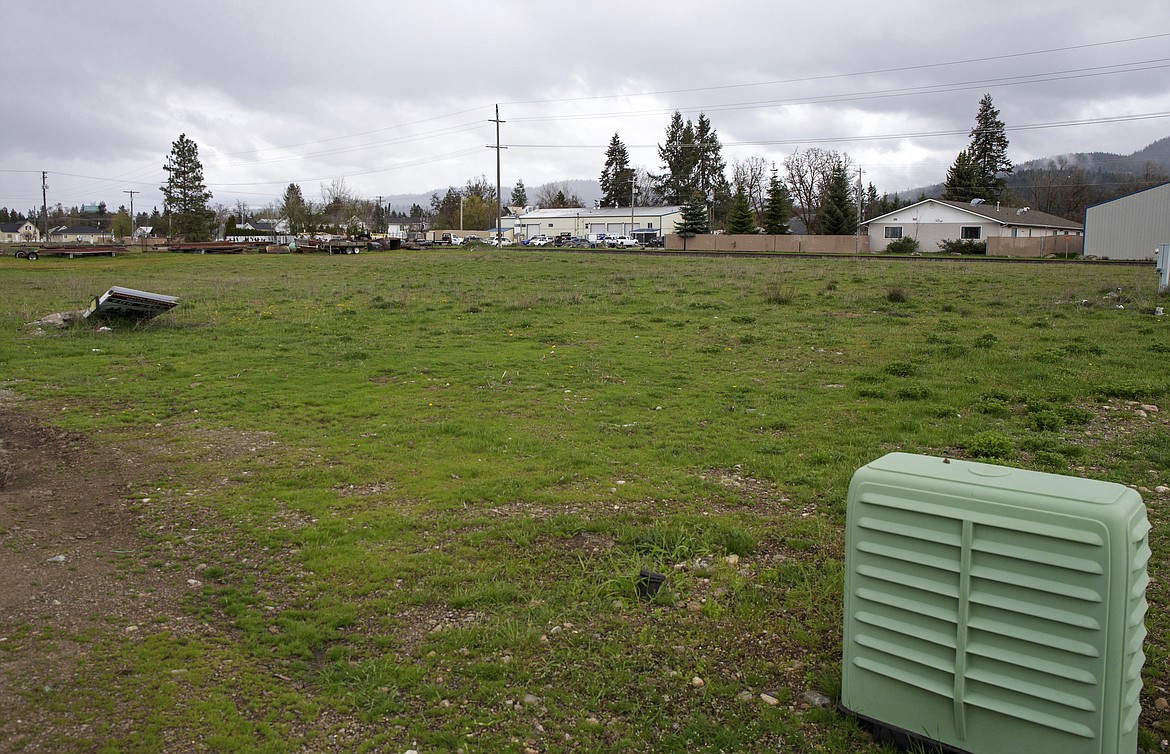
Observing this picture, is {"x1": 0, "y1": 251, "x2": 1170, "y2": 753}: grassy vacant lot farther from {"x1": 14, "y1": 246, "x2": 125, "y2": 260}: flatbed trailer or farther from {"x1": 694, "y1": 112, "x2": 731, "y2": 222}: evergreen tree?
{"x1": 694, "y1": 112, "x2": 731, "y2": 222}: evergreen tree

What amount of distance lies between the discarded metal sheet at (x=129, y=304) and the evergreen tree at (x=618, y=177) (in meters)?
111

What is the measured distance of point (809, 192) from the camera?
348ft

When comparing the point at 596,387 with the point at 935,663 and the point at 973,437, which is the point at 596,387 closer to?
the point at 973,437

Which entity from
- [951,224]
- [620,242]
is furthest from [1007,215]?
[620,242]

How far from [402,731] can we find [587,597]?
1.64 meters

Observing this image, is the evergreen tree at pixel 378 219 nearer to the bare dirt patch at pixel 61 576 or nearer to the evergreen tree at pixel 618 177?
the evergreen tree at pixel 618 177

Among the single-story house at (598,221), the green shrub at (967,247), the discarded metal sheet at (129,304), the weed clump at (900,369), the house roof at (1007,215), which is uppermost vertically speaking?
the single-story house at (598,221)

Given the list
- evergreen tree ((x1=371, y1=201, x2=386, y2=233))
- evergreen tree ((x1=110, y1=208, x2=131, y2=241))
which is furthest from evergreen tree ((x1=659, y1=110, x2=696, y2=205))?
evergreen tree ((x1=110, y1=208, x2=131, y2=241))

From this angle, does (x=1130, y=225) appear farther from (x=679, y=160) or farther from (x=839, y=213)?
(x=679, y=160)

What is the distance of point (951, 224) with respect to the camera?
233 ft

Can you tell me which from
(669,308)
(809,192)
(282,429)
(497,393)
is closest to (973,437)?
(497,393)

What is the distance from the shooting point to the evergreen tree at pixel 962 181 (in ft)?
286

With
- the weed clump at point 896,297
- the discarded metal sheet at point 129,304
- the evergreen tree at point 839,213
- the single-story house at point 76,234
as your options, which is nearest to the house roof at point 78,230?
the single-story house at point 76,234

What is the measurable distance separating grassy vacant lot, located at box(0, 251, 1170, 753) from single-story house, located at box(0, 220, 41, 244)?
15847 cm
